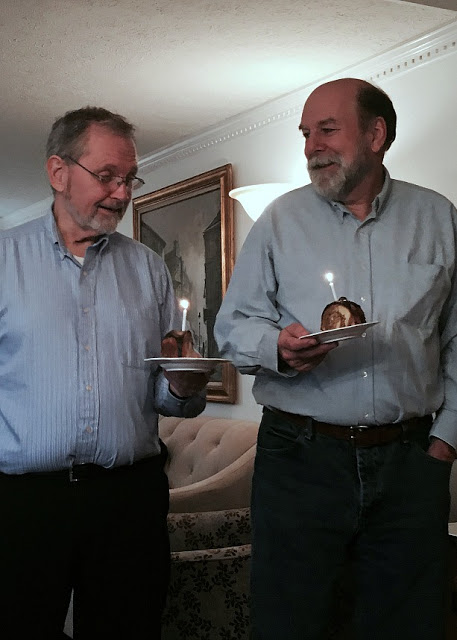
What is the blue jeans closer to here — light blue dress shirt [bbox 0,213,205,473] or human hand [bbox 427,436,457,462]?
human hand [bbox 427,436,457,462]

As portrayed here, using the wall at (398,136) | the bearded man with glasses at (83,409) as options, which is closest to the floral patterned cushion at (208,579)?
the bearded man with glasses at (83,409)

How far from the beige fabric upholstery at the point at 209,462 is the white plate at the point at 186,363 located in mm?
1307

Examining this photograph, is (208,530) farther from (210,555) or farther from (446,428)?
(446,428)

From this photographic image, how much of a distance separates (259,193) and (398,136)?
704mm

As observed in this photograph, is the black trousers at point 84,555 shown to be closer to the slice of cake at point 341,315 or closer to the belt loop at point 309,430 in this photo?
the belt loop at point 309,430

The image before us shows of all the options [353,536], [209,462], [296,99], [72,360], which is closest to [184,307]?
[72,360]

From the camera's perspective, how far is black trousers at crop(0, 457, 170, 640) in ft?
5.75

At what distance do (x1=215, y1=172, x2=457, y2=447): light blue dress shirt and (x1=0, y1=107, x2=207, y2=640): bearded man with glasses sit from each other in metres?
0.19

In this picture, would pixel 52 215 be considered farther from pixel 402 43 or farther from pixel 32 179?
pixel 32 179

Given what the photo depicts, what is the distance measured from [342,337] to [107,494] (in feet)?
2.05

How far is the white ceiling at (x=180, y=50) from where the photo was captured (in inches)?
119

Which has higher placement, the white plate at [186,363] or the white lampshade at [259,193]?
the white lampshade at [259,193]

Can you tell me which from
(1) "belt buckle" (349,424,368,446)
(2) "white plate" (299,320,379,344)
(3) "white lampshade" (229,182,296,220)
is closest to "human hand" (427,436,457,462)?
(1) "belt buckle" (349,424,368,446)

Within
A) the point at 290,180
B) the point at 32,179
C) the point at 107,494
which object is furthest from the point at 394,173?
the point at 32,179
